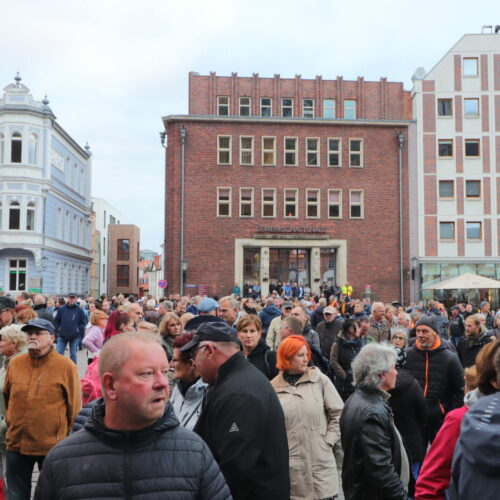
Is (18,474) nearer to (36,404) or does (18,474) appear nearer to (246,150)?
(36,404)

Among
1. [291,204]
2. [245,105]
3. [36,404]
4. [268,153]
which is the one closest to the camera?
[36,404]

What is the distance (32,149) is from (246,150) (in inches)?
542

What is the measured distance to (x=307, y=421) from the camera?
190 inches

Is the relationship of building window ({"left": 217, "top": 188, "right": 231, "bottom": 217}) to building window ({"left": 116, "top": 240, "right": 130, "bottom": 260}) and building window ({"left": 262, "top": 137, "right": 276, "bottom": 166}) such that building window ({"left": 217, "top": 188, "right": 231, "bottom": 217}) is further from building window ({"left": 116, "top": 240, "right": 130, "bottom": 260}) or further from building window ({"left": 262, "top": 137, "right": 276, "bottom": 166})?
building window ({"left": 116, "top": 240, "right": 130, "bottom": 260})

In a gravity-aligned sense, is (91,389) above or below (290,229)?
below

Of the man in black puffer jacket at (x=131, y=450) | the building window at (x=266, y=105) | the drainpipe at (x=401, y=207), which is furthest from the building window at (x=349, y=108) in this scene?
the man in black puffer jacket at (x=131, y=450)

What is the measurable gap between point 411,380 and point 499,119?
36486 millimetres

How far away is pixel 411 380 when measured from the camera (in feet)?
18.1

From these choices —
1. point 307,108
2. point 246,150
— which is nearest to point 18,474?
point 246,150

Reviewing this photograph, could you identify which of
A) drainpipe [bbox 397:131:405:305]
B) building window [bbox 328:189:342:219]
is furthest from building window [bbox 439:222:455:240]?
building window [bbox 328:189:342:219]

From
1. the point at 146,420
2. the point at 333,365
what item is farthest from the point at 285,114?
the point at 146,420

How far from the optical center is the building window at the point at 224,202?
121 feet

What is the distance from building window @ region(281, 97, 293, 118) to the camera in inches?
1614

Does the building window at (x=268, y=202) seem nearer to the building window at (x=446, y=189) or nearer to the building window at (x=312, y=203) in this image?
the building window at (x=312, y=203)
